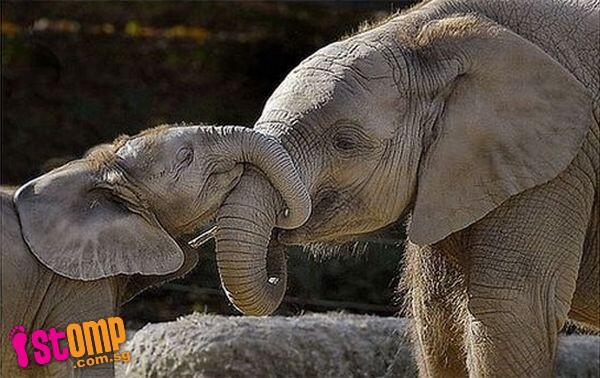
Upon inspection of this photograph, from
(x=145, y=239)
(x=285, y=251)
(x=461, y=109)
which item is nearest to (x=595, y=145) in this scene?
(x=461, y=109)

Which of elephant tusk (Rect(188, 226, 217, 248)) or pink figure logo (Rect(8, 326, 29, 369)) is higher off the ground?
elephant tusk (Rect(188, 226, 217, 248))

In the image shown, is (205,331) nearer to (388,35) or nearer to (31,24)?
(388,35)

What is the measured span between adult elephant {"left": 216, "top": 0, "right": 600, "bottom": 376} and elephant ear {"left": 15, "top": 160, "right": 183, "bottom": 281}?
0.58 metres

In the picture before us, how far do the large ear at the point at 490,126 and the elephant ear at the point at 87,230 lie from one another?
3.21ft

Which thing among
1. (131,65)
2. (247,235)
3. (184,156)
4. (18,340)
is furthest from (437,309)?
(131,65)

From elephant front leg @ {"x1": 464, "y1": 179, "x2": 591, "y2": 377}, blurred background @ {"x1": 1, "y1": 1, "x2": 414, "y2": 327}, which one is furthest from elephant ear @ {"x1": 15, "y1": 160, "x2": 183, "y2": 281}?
blurred background @ {"x1": 1, "y1": 1, "x2": 414, "y2": 327}

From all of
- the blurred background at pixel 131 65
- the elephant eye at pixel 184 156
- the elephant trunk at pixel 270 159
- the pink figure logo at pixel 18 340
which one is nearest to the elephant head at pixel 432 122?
the elephant trunk at pixel 270 159

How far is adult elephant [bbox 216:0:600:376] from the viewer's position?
5.56 m

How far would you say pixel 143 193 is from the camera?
16.9 feet

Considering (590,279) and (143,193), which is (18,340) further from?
(590,279)

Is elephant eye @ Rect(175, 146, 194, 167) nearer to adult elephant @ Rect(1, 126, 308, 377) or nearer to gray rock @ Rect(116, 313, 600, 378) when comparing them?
adult elephant @ Rect(1, 126, 308, 377)

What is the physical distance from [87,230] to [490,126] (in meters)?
1.44

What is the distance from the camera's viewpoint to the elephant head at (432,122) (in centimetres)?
555

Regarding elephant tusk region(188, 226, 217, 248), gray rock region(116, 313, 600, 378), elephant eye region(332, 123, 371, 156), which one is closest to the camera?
elephant tusk region(188, 226, 217, 248)
